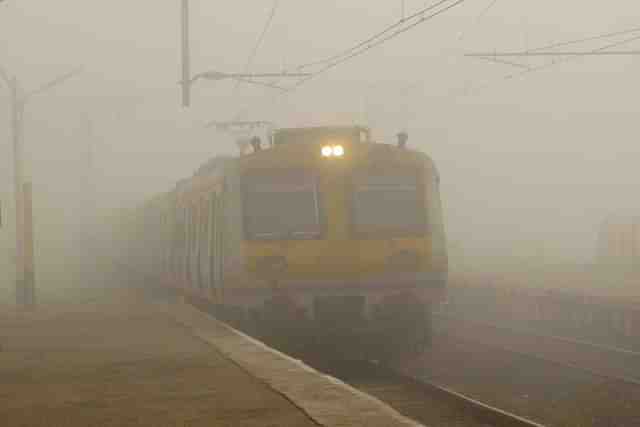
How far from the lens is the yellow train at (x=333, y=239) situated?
16.5 m

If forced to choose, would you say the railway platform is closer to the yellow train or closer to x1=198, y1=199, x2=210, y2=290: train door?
the yellow train

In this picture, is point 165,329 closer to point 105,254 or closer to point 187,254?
point 187,254

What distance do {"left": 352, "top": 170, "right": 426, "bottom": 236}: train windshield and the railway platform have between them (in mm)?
2263

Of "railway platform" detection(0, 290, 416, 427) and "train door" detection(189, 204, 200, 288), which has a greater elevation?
"train door" detection(189, 204, 200, 288)

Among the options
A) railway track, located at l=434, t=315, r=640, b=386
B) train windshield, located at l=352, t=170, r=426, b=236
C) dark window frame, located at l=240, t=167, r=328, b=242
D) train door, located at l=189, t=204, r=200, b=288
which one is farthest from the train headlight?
train door, located at l=189, t=204, r=200, b=288

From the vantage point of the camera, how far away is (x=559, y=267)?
3900 centimetres

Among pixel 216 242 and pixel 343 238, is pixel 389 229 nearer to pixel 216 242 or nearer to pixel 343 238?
pixel 343 238

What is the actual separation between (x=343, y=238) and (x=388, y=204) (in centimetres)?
78

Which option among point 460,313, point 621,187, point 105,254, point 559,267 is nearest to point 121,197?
point 105,254

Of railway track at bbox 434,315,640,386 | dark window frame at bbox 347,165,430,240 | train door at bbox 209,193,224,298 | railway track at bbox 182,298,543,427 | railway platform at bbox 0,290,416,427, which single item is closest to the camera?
railway platform at bbox 0,290,416,427

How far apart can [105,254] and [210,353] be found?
46.2 m

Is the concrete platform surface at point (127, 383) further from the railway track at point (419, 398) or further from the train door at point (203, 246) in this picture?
the railway track at point (419, 398)

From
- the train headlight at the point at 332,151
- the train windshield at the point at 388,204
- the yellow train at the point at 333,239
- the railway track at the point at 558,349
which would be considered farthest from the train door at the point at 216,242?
the railway track at the point at 558,349

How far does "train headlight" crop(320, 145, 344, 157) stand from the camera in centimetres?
1709
